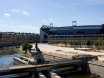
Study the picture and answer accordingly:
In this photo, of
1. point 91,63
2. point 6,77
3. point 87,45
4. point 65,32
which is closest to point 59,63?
point 91,63

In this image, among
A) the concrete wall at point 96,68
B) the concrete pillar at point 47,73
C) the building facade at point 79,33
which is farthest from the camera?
the building facade at point 79,33

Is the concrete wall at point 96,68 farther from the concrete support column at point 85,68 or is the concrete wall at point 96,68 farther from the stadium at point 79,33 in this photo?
the stadium at point 79,33

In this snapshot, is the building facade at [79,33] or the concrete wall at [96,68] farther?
the building facade at [79,33]

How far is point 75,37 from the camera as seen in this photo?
6688 inches

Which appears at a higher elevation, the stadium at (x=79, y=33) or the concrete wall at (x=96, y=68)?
the stadium at (x=79, y=33)

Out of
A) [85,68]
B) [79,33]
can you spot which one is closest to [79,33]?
[79,33]

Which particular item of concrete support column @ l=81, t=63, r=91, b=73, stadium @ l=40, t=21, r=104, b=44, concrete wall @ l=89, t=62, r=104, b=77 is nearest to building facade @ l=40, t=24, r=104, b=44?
stadium @ l=40, t=21, r=104, b=44

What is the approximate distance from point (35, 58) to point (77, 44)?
85.8m

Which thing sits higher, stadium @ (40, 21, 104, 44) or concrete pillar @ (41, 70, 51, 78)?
stadium @ (40, 21, 104, 44)

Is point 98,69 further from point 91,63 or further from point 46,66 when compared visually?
point 46,66

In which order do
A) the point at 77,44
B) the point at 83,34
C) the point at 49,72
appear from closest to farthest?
the point at 49,72
the point at 77,44
the point at 83,34

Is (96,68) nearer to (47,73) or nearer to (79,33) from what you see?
(47,73)

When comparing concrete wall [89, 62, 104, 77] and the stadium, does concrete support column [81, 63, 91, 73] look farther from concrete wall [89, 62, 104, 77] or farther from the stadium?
the stadium

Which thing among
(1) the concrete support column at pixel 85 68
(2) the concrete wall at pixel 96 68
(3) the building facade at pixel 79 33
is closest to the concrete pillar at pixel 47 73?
(2) the concrete wall at pixel 96 68
